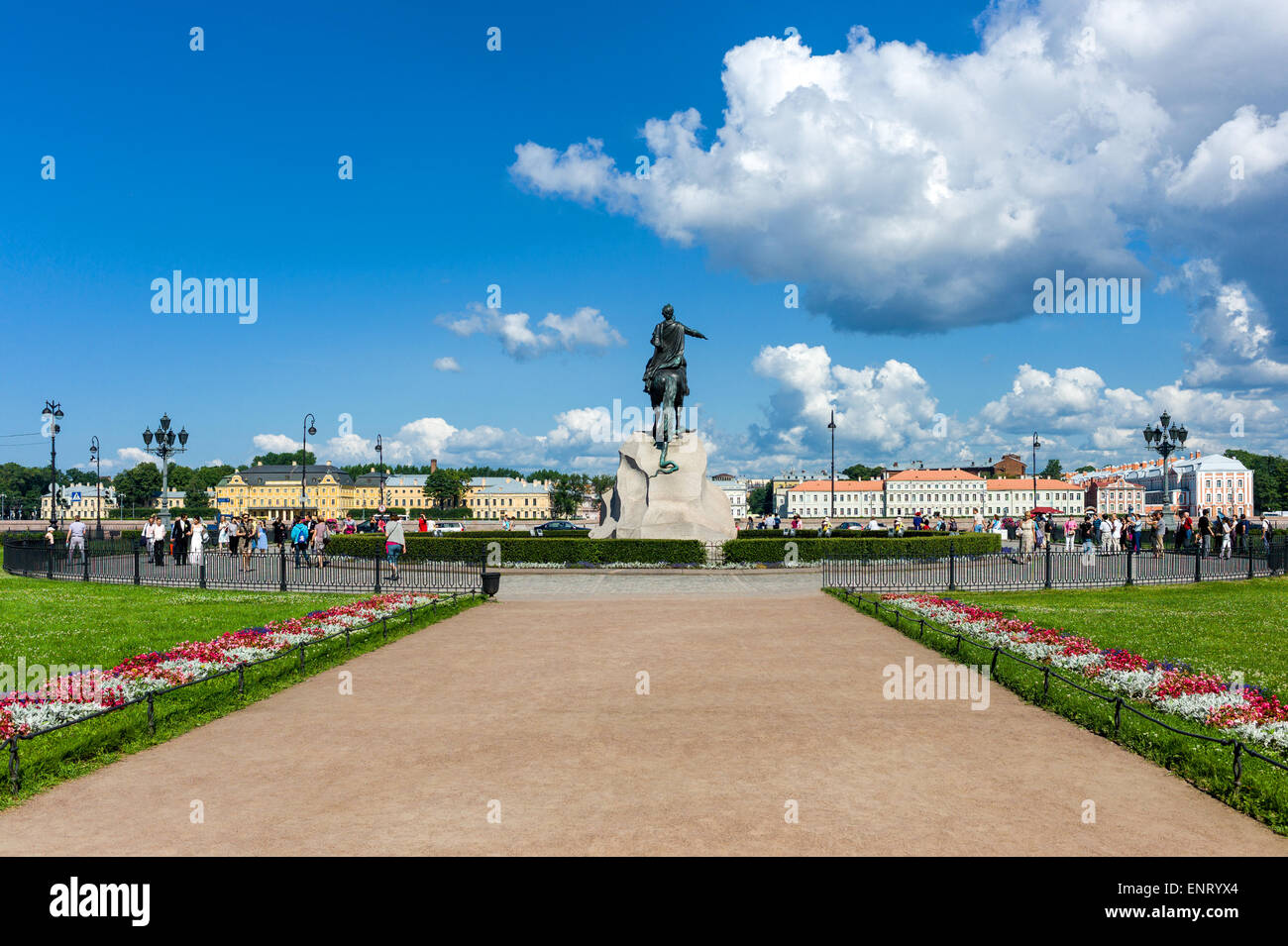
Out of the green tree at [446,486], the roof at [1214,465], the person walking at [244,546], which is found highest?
the roof at [1214,465]

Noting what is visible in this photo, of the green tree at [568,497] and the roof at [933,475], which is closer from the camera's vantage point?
the green tree at [568,497]

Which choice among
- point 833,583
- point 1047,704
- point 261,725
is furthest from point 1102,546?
point 261,725

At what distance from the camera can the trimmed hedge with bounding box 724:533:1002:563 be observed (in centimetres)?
2602

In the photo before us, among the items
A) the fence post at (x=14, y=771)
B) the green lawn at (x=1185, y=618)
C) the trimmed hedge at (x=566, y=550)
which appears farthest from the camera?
the trimmed hedge at (x=566, y=550)

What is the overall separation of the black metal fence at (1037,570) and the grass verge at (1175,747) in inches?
421

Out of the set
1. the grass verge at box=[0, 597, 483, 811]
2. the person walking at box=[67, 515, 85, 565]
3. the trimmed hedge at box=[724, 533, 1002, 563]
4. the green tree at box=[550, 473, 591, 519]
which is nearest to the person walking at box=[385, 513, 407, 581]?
the trimmed hedge at box=[724, 533, 1002, 563]

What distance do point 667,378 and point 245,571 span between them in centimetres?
1442

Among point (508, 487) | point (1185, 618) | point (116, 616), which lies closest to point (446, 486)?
point (508, 487)

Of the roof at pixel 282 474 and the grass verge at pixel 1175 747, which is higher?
the roof at pixel 282 474

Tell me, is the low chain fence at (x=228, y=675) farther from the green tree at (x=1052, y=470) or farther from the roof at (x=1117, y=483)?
the green tree at (x=1052, y=470)

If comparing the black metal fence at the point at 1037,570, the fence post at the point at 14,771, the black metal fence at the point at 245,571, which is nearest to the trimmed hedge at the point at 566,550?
the black metal fence at the point at 245,571

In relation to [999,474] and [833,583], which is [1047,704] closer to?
[833,583]

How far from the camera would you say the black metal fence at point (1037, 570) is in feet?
70.8

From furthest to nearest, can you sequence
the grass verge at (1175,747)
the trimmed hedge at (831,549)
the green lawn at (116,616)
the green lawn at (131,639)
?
the trimmed hedge at (831,549) < the green lawn at (116,616) < the green lawn at (131,639) < the grass verge at (1175,747)
